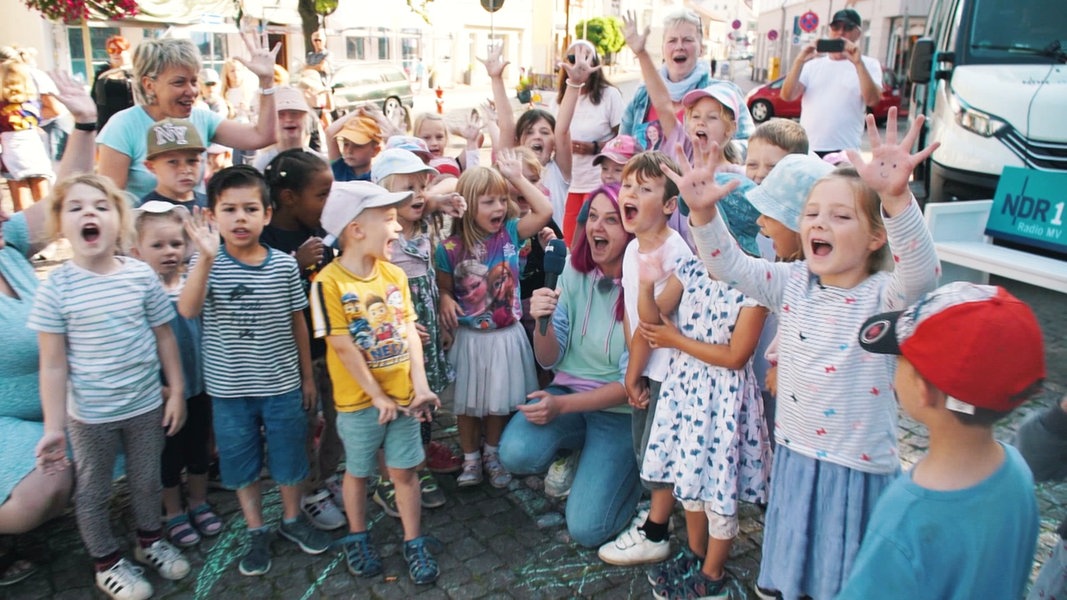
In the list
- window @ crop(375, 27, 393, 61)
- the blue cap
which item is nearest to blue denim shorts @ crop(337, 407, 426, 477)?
the blue cap

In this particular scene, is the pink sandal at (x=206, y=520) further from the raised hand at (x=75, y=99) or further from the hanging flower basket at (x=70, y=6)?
the hanging flower basket at (x=70, y=6)

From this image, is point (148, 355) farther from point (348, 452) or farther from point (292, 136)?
point (292, 136)

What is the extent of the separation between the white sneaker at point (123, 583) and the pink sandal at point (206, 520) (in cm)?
41

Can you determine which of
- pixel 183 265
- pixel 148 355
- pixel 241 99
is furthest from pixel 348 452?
pixel 241 99

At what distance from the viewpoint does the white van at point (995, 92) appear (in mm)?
5871

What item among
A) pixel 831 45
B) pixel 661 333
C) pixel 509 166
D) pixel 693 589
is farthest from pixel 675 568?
pixel 831 45

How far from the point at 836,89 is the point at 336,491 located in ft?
16.2

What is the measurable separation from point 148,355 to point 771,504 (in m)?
2.38

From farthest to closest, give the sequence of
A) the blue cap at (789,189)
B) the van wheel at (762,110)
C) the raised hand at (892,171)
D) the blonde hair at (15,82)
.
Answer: the van wheel at (762,110) < the blonde hair at (15,82) < the blue cap at (789,189) < the raised hand at (892,171)

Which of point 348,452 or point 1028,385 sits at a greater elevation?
point 1028,385

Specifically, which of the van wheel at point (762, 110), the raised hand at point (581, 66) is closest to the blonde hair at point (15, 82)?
the raised hand at point (581, 66)

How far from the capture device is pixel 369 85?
59.7 ft

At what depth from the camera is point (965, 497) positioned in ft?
4.95

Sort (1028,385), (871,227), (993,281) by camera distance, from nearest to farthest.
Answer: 1. (1028,385)
2. (871,227)
3. (993,281)
